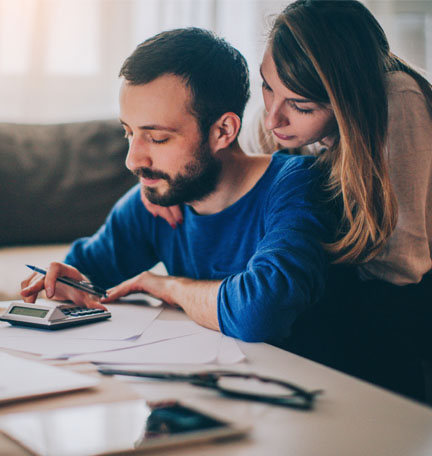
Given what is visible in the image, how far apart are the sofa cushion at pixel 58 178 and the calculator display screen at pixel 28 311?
1.12 metres

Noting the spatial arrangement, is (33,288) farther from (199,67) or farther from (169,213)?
(199,67)

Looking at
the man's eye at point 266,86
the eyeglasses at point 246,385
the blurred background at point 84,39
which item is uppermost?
the blurred background at point 84,39

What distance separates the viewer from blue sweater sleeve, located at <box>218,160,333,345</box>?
78cm

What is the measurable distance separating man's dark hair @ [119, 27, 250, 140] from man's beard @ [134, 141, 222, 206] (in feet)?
0.17

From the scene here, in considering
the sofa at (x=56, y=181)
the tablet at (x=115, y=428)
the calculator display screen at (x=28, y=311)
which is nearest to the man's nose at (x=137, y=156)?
the calculator display screen at (x=28, y=311)

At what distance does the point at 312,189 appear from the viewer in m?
0.97

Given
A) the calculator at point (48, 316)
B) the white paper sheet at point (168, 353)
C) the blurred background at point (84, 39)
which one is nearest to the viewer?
the white paper sheet at point (168, 353)

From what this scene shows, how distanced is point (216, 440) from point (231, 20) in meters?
2.46

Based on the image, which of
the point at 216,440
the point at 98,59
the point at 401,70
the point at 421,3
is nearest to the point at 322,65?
the point at 401,70

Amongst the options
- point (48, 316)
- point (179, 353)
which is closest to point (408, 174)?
point (179, 353)

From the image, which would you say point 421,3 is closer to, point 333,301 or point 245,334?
point 333,301

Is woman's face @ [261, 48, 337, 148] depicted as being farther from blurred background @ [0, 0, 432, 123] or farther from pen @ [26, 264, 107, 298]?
blurred background @ [0, 0, 432, 123]

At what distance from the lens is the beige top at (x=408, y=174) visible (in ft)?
3.26

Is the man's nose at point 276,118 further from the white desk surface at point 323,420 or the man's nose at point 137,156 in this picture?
the white desk surface at point 323,420
